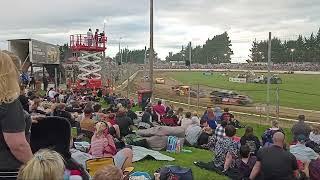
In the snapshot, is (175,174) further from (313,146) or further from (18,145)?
(18,145)

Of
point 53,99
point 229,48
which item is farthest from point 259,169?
point 229,48

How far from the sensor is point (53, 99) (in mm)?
22234

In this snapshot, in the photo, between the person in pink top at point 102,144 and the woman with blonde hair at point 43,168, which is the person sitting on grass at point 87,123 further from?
the woman with blonde hair at point 43,168

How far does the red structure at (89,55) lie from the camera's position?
1484 inches

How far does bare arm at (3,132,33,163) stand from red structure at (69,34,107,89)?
33762mm

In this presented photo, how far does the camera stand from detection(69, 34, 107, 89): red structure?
37.7 metres

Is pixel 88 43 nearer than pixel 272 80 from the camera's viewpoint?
Yes

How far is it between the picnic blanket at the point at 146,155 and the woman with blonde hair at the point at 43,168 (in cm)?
800

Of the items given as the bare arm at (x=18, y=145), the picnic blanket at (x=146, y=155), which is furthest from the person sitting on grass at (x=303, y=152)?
the bare arm at (x=18, y=145)

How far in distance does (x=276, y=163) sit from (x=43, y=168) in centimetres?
524

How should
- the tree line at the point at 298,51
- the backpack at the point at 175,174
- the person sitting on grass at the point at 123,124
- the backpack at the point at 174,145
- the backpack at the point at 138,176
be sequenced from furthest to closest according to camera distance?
the tree line at the point at 298,51
the person sitting on grass at the point at 123,124
the backpack at the point at 174,145
the backpack at the point at 175,174
the backpack at the point at 138,176

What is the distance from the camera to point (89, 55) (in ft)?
126

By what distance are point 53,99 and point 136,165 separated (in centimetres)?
1250

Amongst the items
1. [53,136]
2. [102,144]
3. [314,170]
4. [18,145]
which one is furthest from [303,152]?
[18,145]
